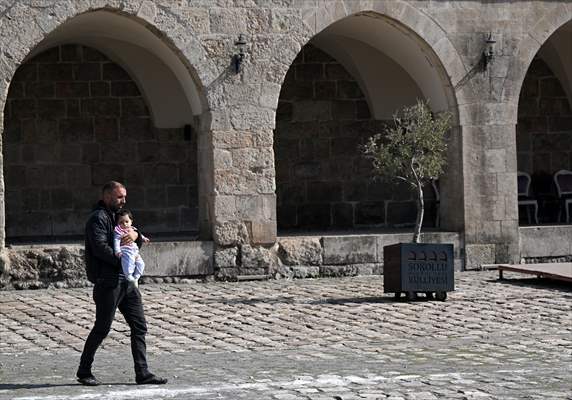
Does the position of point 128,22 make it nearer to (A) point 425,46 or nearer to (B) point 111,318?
(A) point 425,46

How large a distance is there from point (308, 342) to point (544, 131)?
28.8 ft

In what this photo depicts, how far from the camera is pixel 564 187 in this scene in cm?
1742

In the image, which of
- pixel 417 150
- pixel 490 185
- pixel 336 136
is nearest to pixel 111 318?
pixel 417 150

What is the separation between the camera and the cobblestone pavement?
7758mm

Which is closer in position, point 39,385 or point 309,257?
point 39,385

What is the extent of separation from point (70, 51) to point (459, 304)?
6.64 meters

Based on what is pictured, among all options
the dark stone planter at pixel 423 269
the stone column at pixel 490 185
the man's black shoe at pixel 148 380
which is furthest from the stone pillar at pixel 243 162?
the man's black shoe at pixel 148 380

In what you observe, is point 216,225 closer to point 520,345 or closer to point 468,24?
point 468,24

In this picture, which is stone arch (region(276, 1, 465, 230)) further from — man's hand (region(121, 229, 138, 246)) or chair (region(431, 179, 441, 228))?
man's hand (region(121, 229, 138, 246))

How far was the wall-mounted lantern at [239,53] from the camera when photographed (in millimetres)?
13680

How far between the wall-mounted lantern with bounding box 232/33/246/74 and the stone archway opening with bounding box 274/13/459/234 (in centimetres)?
291

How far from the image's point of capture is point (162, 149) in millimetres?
16469

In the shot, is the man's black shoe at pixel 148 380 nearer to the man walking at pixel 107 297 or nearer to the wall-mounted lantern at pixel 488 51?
the man walking at pixel 107 297

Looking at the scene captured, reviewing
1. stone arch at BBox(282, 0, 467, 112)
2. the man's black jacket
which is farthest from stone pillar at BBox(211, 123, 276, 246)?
the man's black jacket
